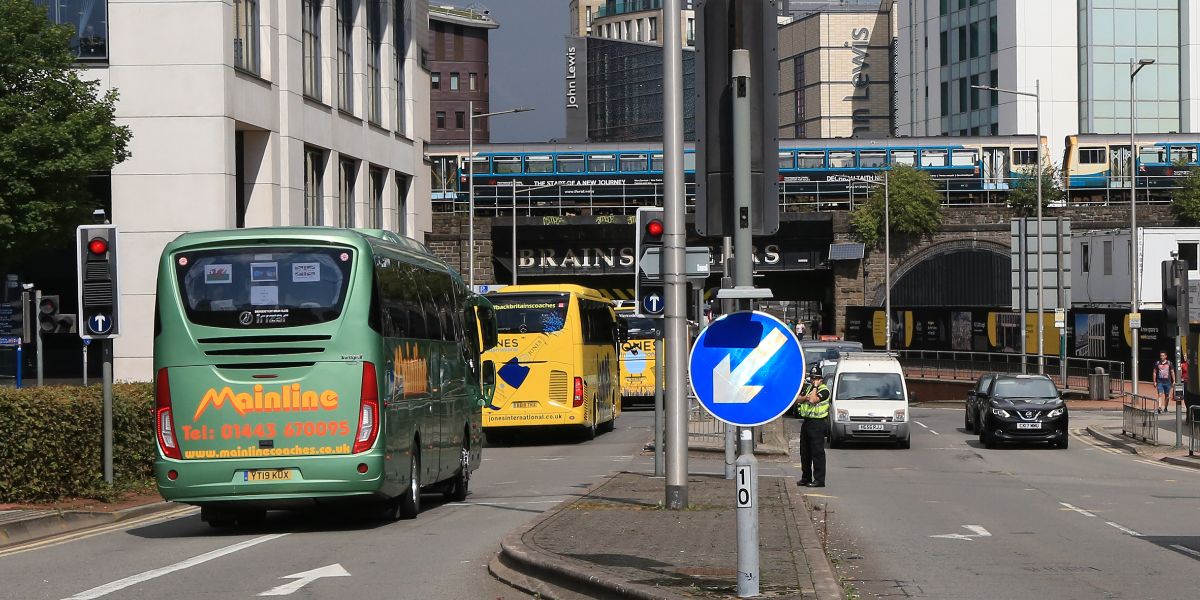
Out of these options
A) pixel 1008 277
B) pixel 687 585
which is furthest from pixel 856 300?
pixel 687 585

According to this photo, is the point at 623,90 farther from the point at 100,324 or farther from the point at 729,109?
the point at 729,109

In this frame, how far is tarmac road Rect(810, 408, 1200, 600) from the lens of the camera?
11.7 metres

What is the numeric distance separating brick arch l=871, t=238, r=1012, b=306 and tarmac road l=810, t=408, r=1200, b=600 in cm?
4621

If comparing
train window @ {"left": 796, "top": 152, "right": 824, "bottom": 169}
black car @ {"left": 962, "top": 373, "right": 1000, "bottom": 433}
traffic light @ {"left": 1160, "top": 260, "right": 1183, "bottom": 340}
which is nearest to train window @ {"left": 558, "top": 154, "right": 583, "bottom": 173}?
train window @ {"left": 796, "top": 152, "right": 824, "bottom": 169}

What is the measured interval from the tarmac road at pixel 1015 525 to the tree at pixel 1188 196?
42.6m

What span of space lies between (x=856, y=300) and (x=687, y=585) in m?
66.8

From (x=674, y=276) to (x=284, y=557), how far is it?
473 cm

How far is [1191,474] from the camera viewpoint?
25.0 metres

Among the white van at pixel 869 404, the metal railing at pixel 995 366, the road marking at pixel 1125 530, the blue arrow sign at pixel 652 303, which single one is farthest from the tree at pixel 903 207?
the road marking at pixel 1125 530

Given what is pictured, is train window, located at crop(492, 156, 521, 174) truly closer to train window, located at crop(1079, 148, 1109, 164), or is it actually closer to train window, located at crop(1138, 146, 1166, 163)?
train window, located at crop(1079, 148, 1109, 164)

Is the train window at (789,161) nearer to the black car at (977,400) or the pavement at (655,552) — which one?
the black car at (977,400)

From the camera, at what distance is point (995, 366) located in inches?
2221

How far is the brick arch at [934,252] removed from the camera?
2950 inches

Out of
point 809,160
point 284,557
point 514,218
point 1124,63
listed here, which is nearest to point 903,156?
point 809,160
